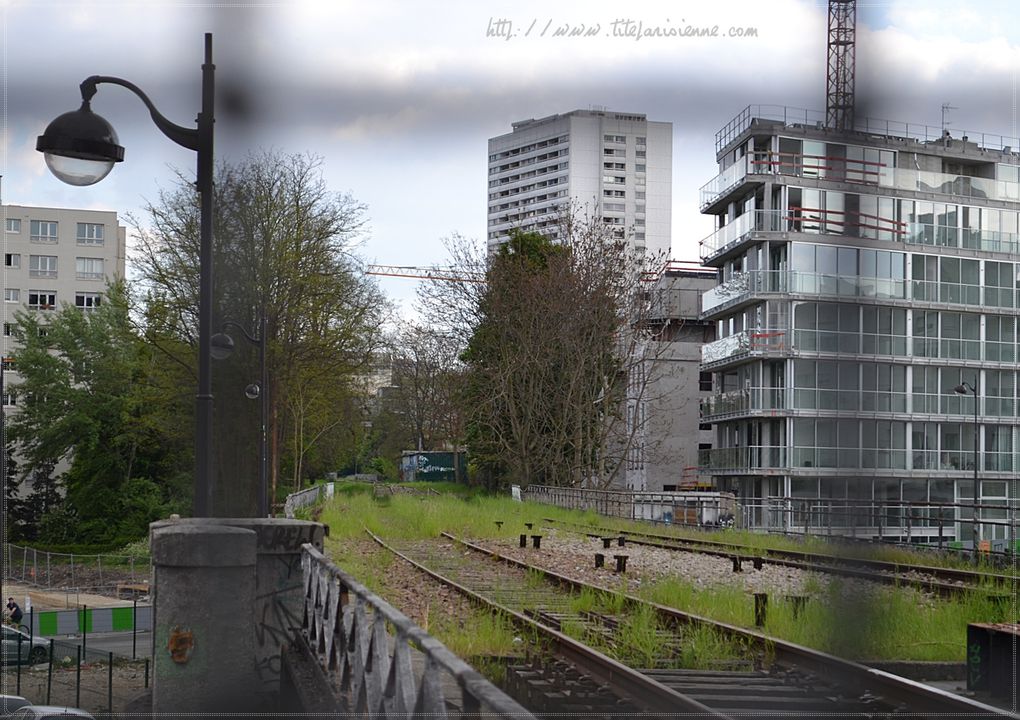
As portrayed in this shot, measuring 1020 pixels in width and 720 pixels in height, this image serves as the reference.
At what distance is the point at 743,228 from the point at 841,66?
1392 cm

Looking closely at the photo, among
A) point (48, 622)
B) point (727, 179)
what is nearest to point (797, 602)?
point (727, 179)

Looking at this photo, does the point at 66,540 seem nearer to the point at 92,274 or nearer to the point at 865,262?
the point at 92,274

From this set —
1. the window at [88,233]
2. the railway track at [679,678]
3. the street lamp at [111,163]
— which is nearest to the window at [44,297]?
the window at [88,233]

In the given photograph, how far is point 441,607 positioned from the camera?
10.1m

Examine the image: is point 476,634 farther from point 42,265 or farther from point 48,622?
point 42,265

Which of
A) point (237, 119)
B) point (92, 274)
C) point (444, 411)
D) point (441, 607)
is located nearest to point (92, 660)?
point (441, 607)

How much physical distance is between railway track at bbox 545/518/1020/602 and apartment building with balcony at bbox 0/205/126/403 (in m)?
49.6

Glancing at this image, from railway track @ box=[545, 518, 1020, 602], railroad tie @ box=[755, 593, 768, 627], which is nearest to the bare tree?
railway track @ box=[545, 518, 1020, 602]

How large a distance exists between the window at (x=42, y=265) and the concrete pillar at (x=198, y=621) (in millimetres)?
66464

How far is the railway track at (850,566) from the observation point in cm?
204

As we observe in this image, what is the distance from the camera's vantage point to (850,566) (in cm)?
200

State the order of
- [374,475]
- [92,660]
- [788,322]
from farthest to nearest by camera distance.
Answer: [374,475] < [92,660] < [788,322]

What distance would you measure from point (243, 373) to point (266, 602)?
1.42 m

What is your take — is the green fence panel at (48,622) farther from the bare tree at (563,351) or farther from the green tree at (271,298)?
the bare tree at (563,351)
